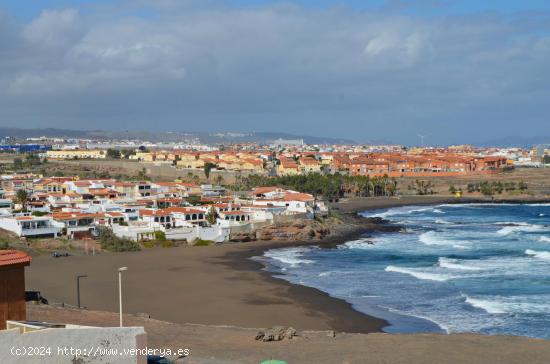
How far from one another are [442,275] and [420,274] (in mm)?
935

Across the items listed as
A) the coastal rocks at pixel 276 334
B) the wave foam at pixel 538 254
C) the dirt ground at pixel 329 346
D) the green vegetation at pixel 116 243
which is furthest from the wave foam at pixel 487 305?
the green vegetation at pixel 116 243

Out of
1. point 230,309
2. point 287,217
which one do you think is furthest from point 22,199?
point 230,309

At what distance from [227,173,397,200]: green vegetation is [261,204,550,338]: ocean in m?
21.8

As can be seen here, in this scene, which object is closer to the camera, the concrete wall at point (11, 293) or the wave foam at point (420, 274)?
the concrete wall at point (11, 293)

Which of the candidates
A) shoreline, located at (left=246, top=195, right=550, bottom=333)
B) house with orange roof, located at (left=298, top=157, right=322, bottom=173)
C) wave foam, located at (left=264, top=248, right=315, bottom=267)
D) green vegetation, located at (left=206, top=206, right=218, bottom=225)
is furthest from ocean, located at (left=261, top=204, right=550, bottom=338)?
house with orange roof, located at (left=298, top=157, right=322, bottom=173)

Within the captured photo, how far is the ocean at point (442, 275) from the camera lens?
985 inches

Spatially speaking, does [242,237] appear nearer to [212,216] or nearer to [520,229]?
[212,216]

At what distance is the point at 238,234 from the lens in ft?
152

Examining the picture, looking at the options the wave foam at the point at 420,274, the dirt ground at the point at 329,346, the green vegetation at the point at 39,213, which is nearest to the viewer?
the dirt ground at the point at 329,346

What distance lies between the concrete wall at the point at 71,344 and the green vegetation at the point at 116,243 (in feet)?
91.8

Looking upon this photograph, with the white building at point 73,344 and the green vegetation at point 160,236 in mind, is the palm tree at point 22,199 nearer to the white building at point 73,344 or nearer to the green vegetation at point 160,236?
the green vegetation at point 160,236

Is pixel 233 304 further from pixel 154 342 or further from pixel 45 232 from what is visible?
pixel 45 232

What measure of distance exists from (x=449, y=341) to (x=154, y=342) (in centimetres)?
749

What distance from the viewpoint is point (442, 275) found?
33.7 meters
